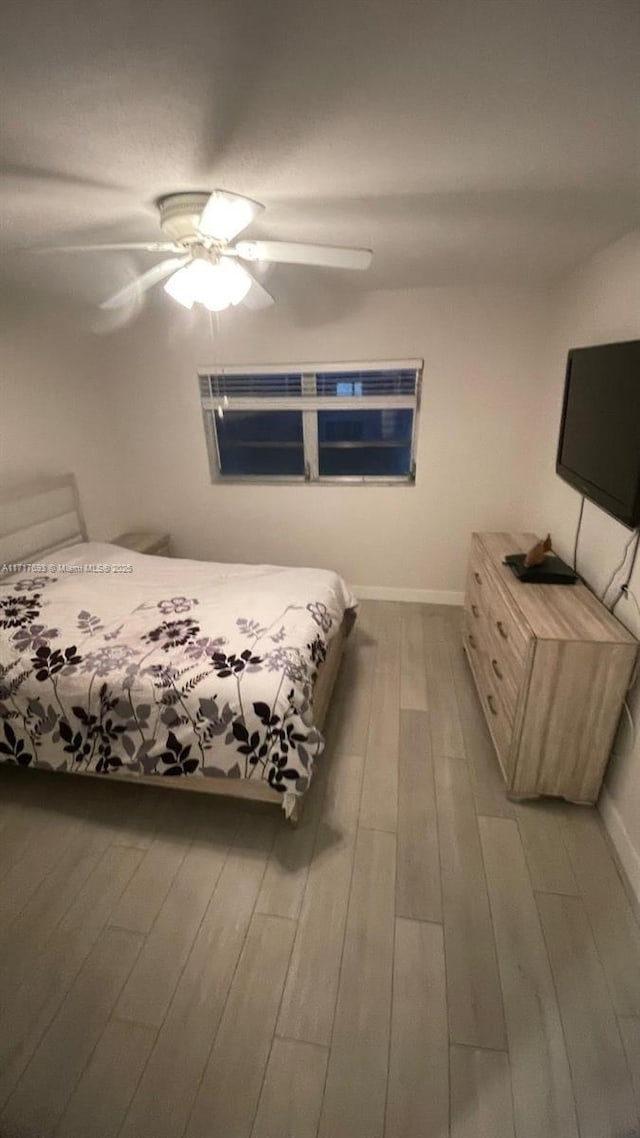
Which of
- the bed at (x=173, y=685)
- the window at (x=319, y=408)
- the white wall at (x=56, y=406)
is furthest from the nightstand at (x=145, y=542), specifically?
the bed at (x=173, y=685)

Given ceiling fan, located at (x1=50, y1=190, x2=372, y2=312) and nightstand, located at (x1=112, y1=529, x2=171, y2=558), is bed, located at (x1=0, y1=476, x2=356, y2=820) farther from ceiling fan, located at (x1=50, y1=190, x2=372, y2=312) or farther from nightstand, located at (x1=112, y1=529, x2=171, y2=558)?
ceiling fan, located at (x1=50, y1=190, x2=372, y2=312)

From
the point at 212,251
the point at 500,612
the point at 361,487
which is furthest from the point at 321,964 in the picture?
the point at 361,487

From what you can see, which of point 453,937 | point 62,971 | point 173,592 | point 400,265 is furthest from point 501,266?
point 62,971

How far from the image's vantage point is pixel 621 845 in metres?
1.63

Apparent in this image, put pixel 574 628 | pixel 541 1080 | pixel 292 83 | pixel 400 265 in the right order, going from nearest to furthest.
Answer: pixel 292 83 < pixel 541 1080 < pixel 574 628 < pixel 400 265

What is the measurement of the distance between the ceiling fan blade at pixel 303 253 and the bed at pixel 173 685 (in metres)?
1.39

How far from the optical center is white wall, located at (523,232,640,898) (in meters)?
1.64

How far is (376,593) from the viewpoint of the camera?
3584mm

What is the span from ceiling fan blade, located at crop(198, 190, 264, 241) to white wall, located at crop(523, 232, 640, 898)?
4.89 ft

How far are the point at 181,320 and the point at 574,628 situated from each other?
9.97 feet

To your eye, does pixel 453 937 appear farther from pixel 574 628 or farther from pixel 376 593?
pixel 376 593

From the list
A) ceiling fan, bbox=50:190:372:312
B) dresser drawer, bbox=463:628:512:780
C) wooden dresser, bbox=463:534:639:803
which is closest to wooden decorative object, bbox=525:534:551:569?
wooden dresser, bbox=463:534:639:803

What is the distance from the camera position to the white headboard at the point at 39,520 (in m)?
2.65

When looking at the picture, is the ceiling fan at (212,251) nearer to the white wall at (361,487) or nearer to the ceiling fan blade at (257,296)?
the ceiling fan blade at (257,296)
